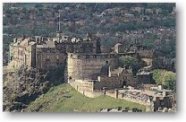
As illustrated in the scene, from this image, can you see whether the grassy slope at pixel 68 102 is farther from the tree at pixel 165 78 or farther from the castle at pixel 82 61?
the tree at pixel 165 78

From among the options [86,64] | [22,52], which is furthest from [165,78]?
[22,52]

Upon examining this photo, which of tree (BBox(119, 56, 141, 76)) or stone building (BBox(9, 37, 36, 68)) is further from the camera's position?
tree (BBox(119, 56, 141, 76))

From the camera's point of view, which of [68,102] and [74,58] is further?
[74,58]

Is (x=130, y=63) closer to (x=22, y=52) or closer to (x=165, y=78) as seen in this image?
(x=165, y=78)

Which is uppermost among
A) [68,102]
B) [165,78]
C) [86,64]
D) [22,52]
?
[22,52]

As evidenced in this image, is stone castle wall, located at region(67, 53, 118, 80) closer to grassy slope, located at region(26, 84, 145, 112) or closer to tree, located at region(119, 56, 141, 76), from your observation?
tree, located at region(119, 56, 141, 76)

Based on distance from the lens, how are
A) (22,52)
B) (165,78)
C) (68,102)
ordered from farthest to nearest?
(22,52) → (68,102) → (165,78)

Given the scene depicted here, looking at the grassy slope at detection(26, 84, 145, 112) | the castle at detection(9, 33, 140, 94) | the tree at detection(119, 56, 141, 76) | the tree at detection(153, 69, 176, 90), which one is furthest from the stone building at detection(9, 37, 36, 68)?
the tree at detection(153, 69, 176, 90)

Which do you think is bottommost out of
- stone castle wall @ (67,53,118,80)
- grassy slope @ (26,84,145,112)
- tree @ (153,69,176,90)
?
grassy slope @ (26,84,145,112)
